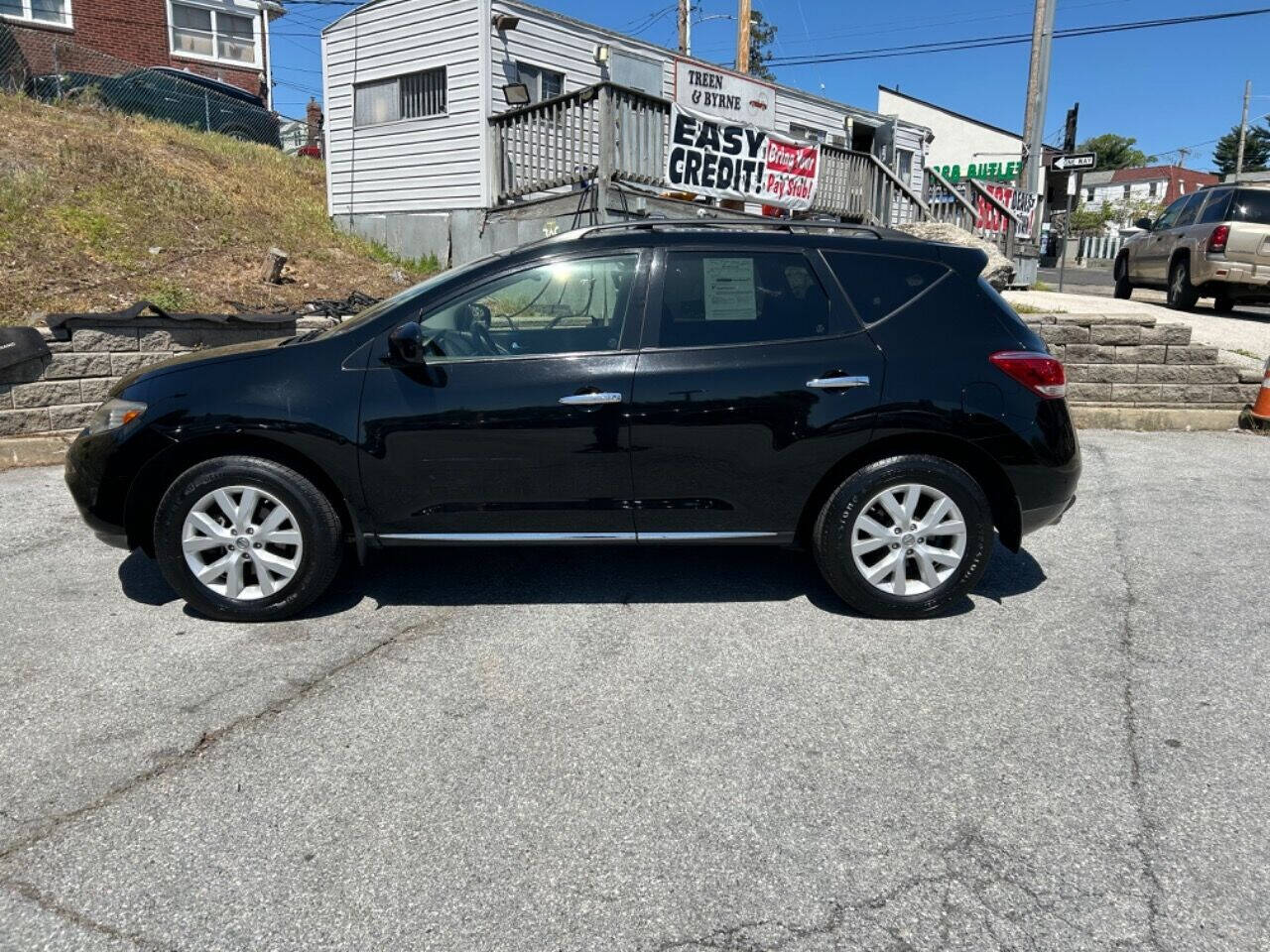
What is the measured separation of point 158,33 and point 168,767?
3037 cm

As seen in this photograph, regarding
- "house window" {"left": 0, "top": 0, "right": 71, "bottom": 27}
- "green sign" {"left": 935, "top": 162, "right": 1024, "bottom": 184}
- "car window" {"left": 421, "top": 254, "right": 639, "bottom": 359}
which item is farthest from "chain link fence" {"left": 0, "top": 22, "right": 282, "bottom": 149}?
"green sign" {"left": 935, "top": 162, "right": 1024, "bottom": 184}

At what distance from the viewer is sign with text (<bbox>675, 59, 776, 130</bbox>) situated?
1559cm

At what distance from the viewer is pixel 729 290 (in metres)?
4.36

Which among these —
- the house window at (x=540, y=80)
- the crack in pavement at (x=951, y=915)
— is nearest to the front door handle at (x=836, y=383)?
the crack in pavement at (x=951, y=915)

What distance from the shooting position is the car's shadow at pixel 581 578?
4625 mm

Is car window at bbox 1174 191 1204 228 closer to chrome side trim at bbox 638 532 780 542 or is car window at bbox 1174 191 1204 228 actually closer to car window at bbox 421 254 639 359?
chrome side trim at bbox 638 532 780 542

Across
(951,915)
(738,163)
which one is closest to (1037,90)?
(738,163)

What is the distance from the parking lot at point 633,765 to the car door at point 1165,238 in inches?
457

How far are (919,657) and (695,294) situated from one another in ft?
6.11

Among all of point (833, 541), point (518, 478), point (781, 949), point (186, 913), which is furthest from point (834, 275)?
point (186, 913)

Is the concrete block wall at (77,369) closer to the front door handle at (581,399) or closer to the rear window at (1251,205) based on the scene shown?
the front door handle at (581,399)

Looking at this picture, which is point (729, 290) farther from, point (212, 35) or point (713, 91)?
point (212, 35)

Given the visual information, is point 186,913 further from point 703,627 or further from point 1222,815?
point 1222,815

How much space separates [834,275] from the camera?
4387 millimetres
